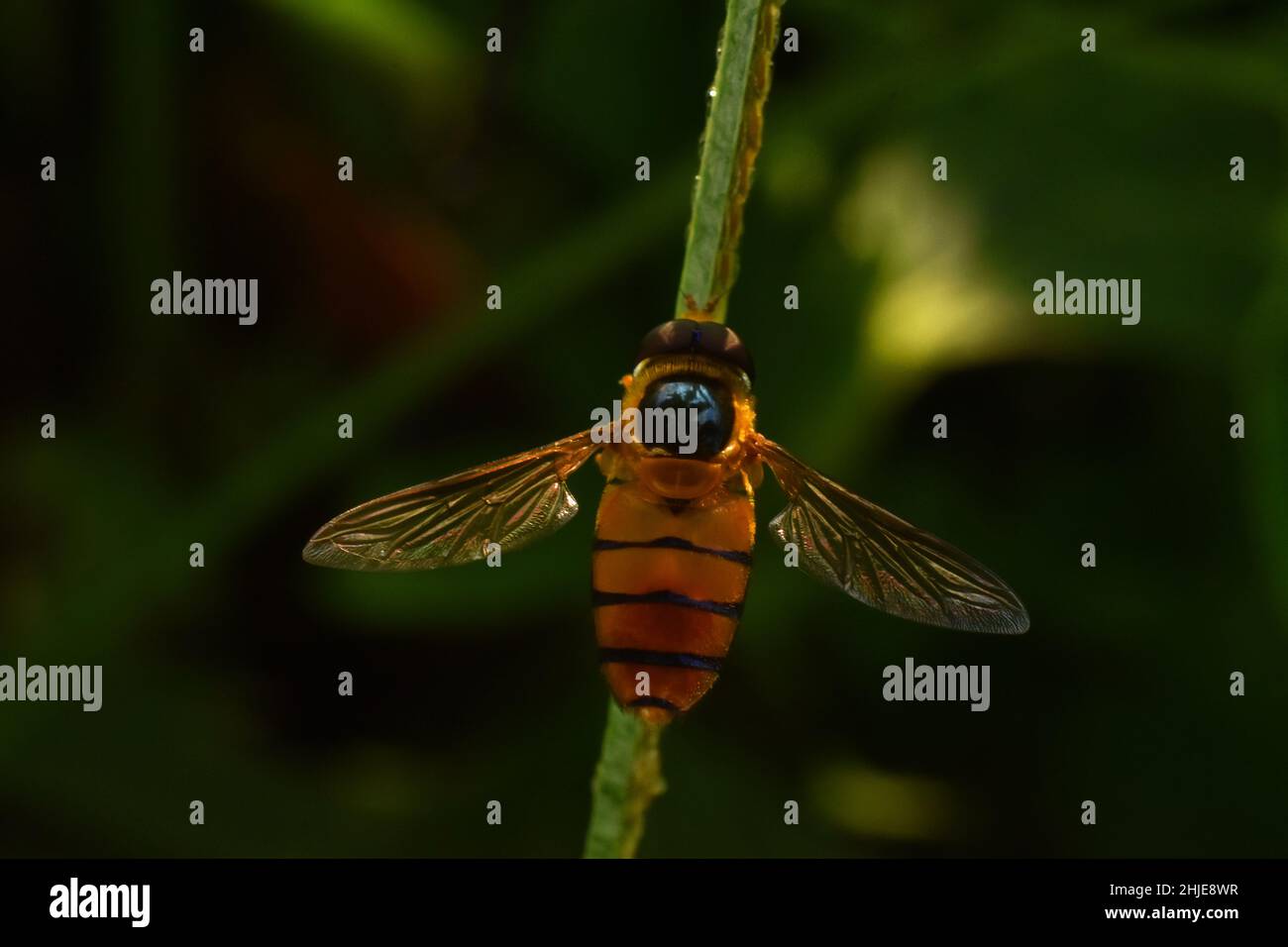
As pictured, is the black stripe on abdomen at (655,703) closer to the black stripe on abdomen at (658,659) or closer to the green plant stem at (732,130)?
the black stripe on abdomen at (658,659)

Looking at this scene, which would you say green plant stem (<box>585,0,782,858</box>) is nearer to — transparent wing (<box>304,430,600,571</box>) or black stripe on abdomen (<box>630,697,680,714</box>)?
black stripe on abdomen (<box>630,697,680,714</box>)

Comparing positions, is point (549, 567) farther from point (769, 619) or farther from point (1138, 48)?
point (1138, 48)

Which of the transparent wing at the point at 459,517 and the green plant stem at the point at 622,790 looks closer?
the green plant stem at the point at 622,790

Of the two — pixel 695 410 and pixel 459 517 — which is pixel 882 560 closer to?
pixel 695 410

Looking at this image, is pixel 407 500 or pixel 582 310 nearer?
pixel 407 500

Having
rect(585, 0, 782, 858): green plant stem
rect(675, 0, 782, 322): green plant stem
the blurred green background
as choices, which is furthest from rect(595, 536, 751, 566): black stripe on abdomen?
the blurred green background

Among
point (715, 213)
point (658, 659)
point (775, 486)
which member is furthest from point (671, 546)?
point (775, 486)

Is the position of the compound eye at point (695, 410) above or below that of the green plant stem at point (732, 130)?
below

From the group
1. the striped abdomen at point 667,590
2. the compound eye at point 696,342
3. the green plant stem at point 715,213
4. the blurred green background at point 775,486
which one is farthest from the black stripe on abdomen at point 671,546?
the blurred green background at point 775,486

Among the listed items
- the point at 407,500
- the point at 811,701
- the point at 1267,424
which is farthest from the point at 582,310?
the point at 1267,424
